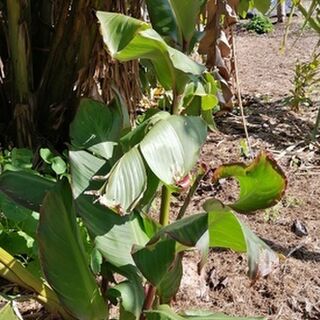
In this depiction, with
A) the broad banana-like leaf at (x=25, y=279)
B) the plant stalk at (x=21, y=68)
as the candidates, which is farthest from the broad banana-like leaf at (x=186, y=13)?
the plant stalk at (x=21, y=68)

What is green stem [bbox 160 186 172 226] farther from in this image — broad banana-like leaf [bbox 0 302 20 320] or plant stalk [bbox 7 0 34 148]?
plant stalk [bbox 7 0 34 148]

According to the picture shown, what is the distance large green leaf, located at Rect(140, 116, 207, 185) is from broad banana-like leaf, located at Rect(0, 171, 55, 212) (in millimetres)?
418

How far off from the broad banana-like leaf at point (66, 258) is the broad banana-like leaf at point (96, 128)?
0.17 meters

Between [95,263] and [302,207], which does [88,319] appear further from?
[302,207]

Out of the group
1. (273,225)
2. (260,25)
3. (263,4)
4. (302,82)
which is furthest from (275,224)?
(260,25)

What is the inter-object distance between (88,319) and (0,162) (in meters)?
1.07

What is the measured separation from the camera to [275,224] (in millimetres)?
2754

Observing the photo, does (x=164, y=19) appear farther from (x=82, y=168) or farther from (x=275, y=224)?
(x=275, y=224)

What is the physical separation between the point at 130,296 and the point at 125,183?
0.35 meters

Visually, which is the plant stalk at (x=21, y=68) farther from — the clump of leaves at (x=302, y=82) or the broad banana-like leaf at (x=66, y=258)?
the clump of leaves at (x=302, y=82)

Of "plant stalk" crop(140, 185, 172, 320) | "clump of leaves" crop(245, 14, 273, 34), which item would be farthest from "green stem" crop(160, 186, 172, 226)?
"clump of leaves" crop(245, 14, 273, 34)

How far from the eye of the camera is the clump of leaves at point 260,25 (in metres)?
8.98

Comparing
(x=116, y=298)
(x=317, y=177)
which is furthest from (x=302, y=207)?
(x=116, y=298)

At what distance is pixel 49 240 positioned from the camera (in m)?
1.58
